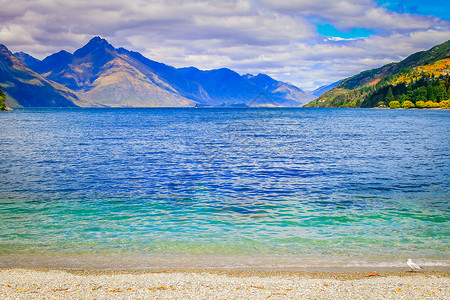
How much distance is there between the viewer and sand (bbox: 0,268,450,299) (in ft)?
39.5

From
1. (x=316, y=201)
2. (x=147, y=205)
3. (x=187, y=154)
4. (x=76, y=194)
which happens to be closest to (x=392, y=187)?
(x=316, y=201)

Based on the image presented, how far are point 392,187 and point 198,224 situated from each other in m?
19.5

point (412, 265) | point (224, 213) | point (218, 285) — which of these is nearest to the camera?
point (218, 285)

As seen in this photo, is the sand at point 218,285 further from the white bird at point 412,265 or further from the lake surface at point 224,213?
the lake surface at point 224,213

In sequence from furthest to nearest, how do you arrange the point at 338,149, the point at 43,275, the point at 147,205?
the point at 338,149 < the point at 147,205 < the point at 43,275

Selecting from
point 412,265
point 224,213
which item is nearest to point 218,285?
point 412,265

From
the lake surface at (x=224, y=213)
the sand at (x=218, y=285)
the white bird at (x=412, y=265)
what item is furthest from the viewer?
the lake surface at (x=224, y=213)

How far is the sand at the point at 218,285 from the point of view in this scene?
12.0m

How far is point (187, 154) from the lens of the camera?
5478 centimetres

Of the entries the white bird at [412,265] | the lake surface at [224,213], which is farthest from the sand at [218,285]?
the lake surface at [224,213]

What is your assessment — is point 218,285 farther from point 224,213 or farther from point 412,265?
point 224,213

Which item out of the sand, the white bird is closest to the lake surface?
the white bird

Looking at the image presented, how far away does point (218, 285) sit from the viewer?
1301cm

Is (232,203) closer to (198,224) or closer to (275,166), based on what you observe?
(198,224)
